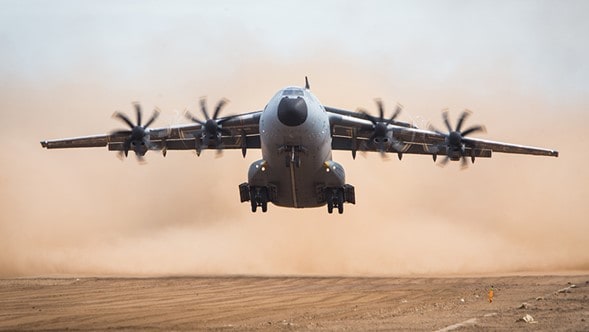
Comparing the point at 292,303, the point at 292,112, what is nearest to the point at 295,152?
the point at 292,112

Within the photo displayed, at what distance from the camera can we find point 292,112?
31.2 m

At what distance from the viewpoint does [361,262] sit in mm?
49156

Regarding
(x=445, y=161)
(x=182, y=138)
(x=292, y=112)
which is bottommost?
(x=445, y=161)

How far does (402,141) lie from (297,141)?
34.2ft

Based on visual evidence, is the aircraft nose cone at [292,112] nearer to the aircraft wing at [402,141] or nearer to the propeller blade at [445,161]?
the aircraft wing at [402,141]

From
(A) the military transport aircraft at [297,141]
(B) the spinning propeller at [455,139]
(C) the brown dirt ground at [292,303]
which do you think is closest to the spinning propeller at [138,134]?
(A) the military transport aircraft at [297,141]

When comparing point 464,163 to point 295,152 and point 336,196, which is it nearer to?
point 336,196

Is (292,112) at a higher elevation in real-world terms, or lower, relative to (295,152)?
higher

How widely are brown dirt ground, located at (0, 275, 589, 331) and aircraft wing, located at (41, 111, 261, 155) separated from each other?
681cm

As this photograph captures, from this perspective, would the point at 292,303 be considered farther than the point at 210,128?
No

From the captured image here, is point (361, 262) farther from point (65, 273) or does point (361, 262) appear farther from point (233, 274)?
point (65, 273)

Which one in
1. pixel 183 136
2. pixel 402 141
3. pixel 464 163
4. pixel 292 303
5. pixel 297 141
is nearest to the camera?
pixel 292 303

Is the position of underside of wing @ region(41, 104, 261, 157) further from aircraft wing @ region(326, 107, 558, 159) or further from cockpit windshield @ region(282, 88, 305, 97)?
cockpit windshield @ region(282, 88, 305, 97)

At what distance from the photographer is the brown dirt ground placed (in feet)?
77.0
